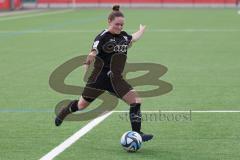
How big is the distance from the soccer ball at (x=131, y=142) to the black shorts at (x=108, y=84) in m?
0.64

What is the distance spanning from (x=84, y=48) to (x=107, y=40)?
55.1 ft

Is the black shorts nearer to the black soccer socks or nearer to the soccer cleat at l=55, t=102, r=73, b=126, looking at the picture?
the black soccer socks

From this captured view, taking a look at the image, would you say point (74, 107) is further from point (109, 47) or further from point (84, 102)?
point (109, 47)

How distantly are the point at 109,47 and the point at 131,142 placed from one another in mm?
1366

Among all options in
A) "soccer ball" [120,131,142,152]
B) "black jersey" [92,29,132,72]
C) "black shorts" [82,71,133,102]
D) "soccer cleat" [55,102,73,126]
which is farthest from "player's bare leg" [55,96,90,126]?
"soccer ball" [120,131,142,152]

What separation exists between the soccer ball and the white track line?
88 cm

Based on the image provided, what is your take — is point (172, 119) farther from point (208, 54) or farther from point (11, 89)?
point (208, 54)

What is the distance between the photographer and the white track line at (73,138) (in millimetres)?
9164

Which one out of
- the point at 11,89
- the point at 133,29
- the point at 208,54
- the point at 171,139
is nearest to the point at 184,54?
the point at 208,54

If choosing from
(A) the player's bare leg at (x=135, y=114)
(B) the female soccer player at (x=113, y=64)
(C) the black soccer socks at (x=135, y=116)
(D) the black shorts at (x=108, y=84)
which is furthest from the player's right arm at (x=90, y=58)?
(C) the black soccer socks at (x=135, y=116)

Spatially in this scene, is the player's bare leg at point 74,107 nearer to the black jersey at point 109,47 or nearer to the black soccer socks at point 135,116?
the black jersey at point 109,47

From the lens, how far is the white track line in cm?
916

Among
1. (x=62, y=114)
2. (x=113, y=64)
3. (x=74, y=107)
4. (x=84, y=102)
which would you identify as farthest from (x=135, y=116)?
(x=62, y=114)

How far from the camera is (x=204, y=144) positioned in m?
9.70
